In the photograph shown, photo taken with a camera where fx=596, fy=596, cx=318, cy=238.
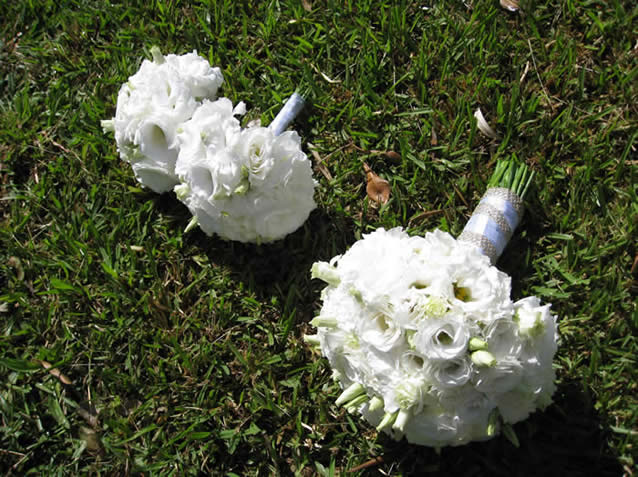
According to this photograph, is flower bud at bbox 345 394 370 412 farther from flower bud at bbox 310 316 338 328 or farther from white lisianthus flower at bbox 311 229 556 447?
flower bud at bbox 310 316 338 328

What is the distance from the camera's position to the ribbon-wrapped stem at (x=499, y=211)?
2.47 meters

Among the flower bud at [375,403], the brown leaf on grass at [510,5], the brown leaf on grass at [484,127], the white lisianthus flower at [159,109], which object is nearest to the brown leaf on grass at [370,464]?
the flower bud at [375,403]

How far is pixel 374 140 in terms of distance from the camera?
3.03 meters

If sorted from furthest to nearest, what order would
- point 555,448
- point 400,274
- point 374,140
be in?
point 374,140
point 555,448
point 400,274

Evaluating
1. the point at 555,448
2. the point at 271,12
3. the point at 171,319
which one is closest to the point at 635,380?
the point at 555,448

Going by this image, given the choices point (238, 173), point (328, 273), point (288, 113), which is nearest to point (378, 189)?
point (288, 113)

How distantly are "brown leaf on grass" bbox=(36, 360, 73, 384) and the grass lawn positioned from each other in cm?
1

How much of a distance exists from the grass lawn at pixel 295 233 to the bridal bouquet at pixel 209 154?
0.34m

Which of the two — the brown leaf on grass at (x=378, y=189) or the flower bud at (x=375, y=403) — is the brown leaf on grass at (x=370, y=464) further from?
the brown leaf on grass at (x=378, y=189)

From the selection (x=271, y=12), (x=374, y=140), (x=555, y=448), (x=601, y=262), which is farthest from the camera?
(x=271, y=12)

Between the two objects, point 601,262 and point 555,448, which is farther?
point 601,262

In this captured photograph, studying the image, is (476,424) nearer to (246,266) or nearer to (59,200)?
(246,266)

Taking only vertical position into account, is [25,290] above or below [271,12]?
below

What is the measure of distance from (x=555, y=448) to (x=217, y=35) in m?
2.65
